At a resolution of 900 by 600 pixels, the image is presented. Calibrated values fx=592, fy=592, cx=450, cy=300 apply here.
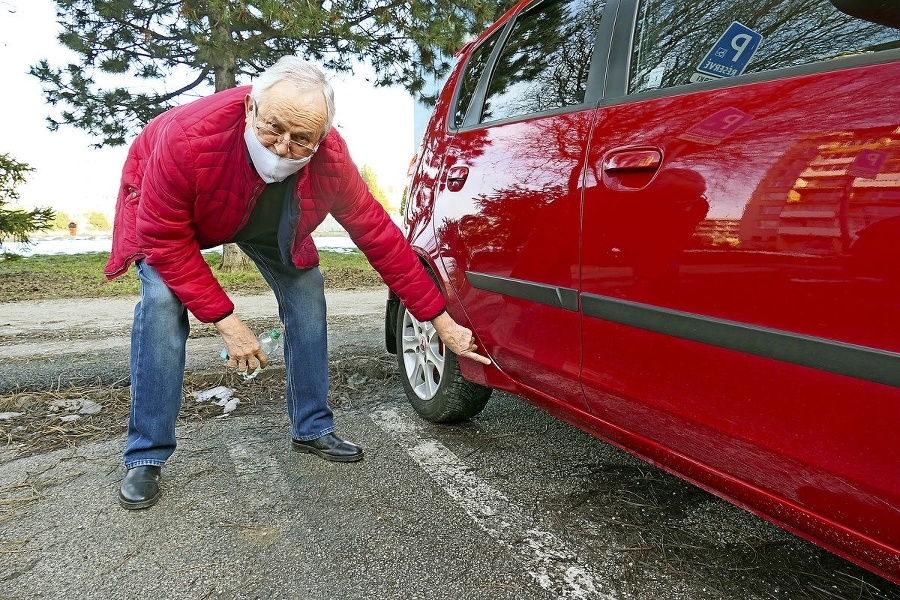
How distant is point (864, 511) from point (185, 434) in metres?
2.34

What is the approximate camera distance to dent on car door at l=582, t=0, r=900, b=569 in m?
0.98

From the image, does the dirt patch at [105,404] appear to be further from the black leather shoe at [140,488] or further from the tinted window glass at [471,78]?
the tinted window glass at [471,78]

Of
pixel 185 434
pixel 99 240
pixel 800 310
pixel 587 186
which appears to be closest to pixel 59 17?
pixel 99 240

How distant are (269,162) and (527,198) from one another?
75 cm

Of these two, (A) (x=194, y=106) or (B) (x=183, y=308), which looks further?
(B) (x=183, y=308)

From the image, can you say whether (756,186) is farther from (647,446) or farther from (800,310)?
(647,446)

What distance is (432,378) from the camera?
2.54 meters

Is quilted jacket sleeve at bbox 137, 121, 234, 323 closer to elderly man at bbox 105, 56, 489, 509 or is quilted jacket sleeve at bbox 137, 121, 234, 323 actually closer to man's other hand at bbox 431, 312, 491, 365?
elderly man at bbox 105, 56, 489, 509

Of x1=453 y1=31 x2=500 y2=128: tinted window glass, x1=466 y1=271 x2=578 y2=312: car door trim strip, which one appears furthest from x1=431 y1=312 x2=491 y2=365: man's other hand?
x1=453 y1=31 x2=500 y2=128: tinted window glass

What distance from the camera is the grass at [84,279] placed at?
23.5 ft

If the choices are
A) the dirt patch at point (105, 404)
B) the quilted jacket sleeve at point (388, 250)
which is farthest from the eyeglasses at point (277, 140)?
the dirt patch at point (105, 404)

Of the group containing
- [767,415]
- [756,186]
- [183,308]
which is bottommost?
[767,415]

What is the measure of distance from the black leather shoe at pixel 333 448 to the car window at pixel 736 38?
154 cm

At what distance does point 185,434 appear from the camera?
2.48 metres
